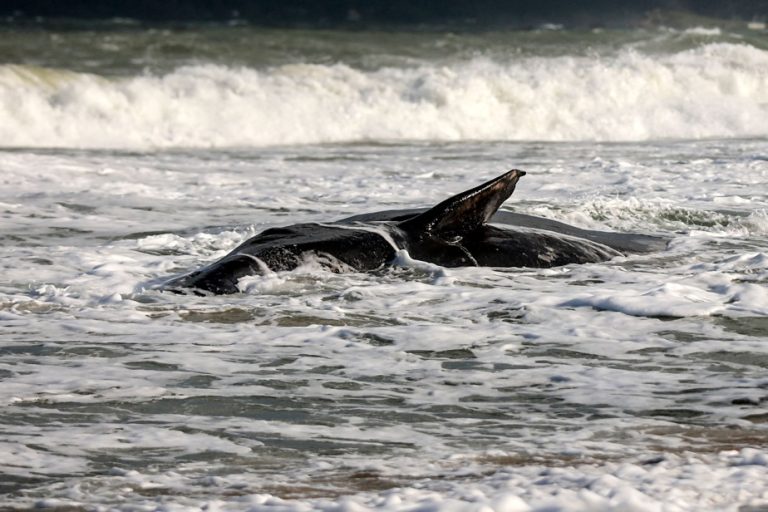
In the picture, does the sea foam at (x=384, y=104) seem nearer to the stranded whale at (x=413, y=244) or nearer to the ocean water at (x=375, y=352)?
the ocean water at (x=375, y=352)

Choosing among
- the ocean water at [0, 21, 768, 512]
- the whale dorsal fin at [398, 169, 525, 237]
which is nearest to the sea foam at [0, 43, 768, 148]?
the ocean water at [0, 21, 768, 512]

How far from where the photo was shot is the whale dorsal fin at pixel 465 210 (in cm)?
718

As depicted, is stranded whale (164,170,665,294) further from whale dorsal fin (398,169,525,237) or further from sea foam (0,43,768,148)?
sea foam (0,43,768,148)

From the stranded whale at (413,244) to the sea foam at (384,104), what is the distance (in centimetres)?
1324

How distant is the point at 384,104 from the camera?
24.6 m

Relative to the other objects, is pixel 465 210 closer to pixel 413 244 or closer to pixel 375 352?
pixel 413 244

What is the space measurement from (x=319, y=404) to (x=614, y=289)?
2.64 m

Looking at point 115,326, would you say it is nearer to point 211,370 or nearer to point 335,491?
point 211,370

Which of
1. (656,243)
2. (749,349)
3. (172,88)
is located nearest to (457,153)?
(172,88)

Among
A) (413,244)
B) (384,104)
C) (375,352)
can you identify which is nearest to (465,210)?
(413,244)

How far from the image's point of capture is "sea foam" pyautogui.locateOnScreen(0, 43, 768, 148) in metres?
21.5

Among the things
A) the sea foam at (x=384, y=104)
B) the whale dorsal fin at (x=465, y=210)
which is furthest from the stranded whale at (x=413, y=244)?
the sea foam at (x=384, y=104)

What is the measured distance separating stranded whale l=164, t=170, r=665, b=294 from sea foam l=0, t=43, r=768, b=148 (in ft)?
43.4

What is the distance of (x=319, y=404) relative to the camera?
4.76m
